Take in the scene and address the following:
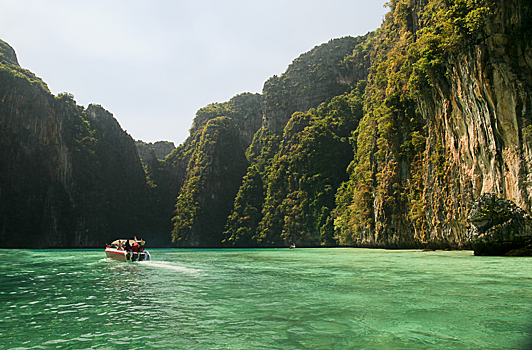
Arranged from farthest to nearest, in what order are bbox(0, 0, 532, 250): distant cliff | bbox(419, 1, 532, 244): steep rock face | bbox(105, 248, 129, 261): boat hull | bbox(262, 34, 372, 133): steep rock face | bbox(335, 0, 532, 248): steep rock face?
1. bbox(262, 34, 372, 133): steep rock face
2. bbox(105, 248, 129, 261): boat hull
3. bbox(0, 0, 532, 250): distant cliff
4. bbox(335, 0, 532, 248): steep rock face
5. bbox(419, 1, 532, 244): steep rock face

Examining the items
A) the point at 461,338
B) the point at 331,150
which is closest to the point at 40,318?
the point at 461,338

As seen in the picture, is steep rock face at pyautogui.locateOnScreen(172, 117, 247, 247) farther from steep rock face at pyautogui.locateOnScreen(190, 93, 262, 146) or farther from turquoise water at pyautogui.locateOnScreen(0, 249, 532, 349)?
turquoise water at pyautogui.locateOnScreen(0, 249, 532, 349)

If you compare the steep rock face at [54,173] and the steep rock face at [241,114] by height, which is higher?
the steep rock face at [241,114]

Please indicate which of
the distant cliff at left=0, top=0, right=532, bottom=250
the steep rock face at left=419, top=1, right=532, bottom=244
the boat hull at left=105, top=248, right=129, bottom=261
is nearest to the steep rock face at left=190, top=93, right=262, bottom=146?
the distant cliff at left=0, top=0, right=532, bottom=250

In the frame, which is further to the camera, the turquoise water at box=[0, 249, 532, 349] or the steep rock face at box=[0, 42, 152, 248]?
the steep rock face at box=[0, 42, 152, 248]

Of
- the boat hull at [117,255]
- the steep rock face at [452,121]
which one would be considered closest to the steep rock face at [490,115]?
the steep rock face at [452,121]

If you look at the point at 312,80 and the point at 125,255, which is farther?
the point at 312,80

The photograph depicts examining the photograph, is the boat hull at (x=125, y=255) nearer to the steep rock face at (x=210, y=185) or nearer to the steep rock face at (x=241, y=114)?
the steep rock face at (x=210, y=185)

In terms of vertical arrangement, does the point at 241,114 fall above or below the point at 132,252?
above

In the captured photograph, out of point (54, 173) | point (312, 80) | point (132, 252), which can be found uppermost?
point (312, 80)

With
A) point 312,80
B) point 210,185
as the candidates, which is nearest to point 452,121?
point 312,80

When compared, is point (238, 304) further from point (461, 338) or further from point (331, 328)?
point (461, 338)

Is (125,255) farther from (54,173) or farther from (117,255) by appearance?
(54,173)

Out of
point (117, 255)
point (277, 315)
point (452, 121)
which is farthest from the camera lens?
point (452, 121)
